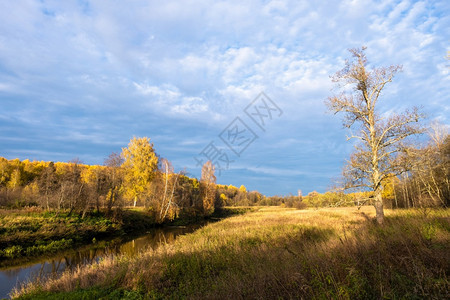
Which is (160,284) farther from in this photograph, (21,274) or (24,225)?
(24,225)

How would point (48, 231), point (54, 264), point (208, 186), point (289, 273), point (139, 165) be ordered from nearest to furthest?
point (289, 273)
point (54, 264)
point (48, 231)
point (139, 165)
point (208, 186)

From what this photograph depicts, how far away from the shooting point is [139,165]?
125 ft

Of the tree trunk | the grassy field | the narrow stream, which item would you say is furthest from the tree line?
the tree trunk

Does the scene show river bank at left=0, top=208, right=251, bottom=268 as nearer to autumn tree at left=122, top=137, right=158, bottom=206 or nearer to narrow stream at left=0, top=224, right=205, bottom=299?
narrow stream at left=0, top=224, right=205, bottom=299

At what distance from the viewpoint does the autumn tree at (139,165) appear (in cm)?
3709

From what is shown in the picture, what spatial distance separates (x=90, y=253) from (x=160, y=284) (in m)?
12.5

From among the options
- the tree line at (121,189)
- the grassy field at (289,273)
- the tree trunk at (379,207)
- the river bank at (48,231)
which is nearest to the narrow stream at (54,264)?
the river bank at (48,231)

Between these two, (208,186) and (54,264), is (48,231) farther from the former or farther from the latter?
(208,186)

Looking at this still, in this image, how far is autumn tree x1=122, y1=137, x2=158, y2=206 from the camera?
122ft

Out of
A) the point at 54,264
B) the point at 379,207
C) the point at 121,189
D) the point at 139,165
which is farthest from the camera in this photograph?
the point at 139,165

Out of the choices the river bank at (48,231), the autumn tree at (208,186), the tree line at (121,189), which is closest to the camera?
the river bank at (48,231)

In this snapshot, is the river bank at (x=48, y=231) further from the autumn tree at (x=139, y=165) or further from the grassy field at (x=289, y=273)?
the grassy field at (x=289, y=273)

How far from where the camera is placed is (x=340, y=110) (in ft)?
45.4

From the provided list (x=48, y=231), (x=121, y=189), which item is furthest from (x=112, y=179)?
(x=48, y=231)
